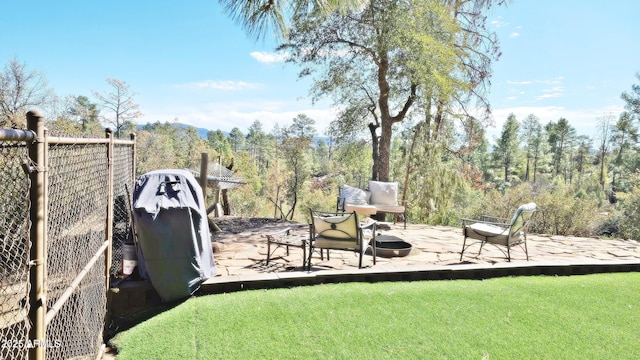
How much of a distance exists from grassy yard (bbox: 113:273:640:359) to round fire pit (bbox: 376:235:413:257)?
1086 millimetres

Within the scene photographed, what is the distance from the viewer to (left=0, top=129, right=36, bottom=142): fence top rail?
1.12 meters

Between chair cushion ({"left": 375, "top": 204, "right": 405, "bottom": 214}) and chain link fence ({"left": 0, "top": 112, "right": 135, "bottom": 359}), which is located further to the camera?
chair cushion ({"left": 375, "top": 204, "right": 405, "bottom": 214})

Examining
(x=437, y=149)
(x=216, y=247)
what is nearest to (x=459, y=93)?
(x=437, y=149)

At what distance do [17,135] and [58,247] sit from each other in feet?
2.85

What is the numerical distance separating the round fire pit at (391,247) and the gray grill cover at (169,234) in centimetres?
238

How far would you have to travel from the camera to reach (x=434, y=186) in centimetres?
1108

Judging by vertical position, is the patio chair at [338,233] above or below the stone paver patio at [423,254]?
above

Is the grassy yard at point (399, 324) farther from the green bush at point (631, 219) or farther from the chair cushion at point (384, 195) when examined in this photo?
the green bush at point (631, 219)

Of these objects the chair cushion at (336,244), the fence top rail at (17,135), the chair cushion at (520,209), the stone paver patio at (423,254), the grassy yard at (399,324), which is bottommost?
the grassy yard at (399,324)

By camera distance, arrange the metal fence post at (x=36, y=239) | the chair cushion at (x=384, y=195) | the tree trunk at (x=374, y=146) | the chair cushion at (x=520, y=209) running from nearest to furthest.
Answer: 1. the metal fence post at (x=36, y=239)
2. the chair cushion at (x=520, y=209)
3. the chair cushion at (x=384, y=195)
4. the tree trunk at (x=374, y=146)

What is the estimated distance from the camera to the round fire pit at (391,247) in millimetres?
4629

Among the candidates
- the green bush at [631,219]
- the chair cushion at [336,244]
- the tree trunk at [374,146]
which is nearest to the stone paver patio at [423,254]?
the chair cushion at [336,244]

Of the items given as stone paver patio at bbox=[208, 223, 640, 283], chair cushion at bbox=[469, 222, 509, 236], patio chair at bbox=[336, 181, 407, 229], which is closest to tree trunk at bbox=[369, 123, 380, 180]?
patio chair at bbox=[336, 181, 407, 229]

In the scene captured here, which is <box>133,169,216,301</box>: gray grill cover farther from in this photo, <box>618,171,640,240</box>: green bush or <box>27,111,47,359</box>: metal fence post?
<box>618,171,640,240</box>: green bush
